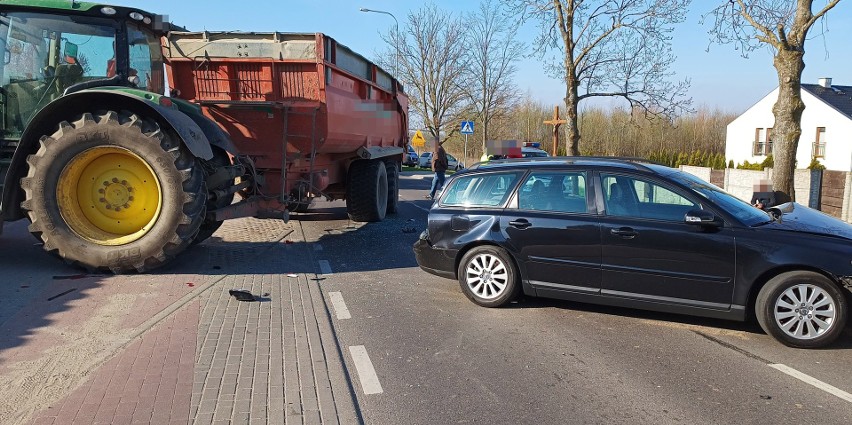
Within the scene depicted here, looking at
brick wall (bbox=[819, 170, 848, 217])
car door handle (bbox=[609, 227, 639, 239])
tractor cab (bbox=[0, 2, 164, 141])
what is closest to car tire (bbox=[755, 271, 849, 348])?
car door handle (bbox=[609, 227, 639, 239])

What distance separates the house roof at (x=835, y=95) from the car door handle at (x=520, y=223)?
1385 inches

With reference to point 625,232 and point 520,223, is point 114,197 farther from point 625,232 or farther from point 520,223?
point 625,232

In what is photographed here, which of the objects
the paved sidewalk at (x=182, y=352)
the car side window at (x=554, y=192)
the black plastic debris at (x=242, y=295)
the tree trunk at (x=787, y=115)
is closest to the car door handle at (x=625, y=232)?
the car side window at (x=554, y=192)

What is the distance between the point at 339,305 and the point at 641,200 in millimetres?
3050

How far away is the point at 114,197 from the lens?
689cm

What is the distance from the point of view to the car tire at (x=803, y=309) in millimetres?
4762

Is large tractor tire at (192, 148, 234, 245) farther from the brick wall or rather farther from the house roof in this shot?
the house roof

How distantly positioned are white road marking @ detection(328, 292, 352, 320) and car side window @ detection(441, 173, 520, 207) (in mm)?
1491

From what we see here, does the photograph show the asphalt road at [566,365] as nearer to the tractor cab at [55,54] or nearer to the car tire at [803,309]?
the car tire at [803,309]

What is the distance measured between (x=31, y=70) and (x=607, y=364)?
6987 mm

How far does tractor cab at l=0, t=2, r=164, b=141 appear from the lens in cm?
691

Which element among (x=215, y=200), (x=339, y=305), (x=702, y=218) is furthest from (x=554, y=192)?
(x=215, y=200)

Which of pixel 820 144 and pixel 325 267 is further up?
pixel 820 144

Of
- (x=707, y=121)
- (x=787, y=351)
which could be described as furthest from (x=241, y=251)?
(x=707, y=121)
